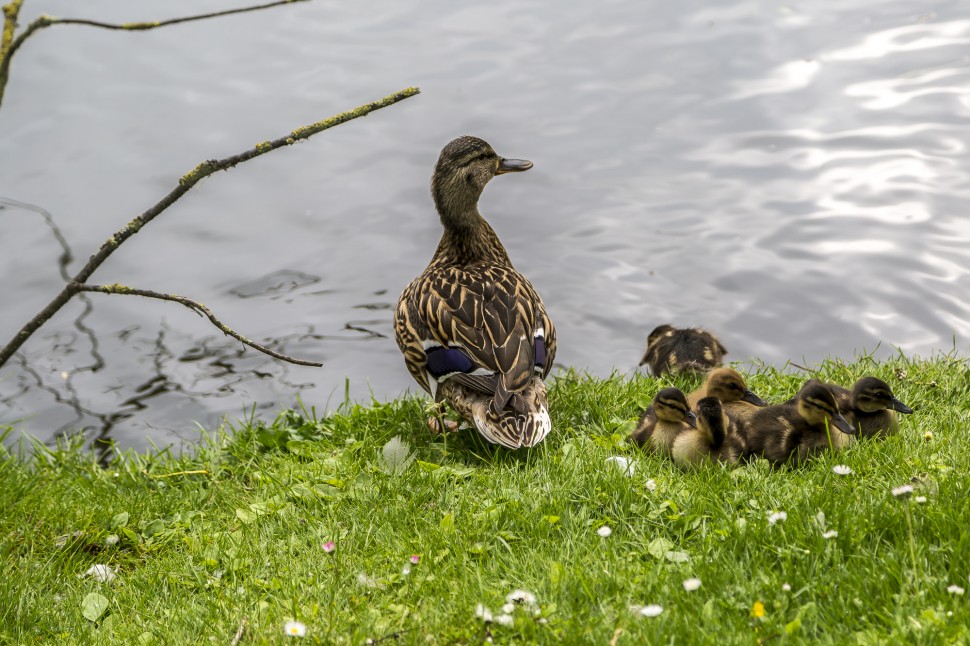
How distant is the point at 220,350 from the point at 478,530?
521cm

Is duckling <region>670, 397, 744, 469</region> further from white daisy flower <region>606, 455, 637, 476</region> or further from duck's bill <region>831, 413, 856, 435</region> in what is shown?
duck's bill <region>831, 413, 856, 435</region>

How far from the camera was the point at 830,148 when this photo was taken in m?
10.8

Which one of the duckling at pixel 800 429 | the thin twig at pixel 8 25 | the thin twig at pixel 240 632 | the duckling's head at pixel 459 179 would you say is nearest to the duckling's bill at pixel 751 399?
the duckling at pixel 800 429

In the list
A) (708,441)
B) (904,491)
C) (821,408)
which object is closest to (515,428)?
(708,441)

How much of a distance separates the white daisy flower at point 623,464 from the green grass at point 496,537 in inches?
1.4

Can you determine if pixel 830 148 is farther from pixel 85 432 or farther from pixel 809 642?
pixel 809 642

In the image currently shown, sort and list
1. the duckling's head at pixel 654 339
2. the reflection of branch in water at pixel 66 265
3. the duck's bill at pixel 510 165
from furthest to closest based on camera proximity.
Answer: the reflection of branch in water at pixel 66 265 < the duckling's head at pixel 654 339 < the duck's bill at pixel 510 165

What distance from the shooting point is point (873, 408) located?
16.5 feet

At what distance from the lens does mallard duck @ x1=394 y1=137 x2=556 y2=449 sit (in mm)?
5520

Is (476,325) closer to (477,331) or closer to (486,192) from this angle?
(477,331)

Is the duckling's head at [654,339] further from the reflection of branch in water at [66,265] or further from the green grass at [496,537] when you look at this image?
the reflection of branch in water at [66,265]

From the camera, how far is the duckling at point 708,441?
4.91 meters

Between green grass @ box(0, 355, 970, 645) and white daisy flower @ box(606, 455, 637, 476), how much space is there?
4cm

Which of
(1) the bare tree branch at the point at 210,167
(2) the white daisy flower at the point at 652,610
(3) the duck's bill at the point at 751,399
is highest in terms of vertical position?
(1) the bare tree branch at the point at 210,167
